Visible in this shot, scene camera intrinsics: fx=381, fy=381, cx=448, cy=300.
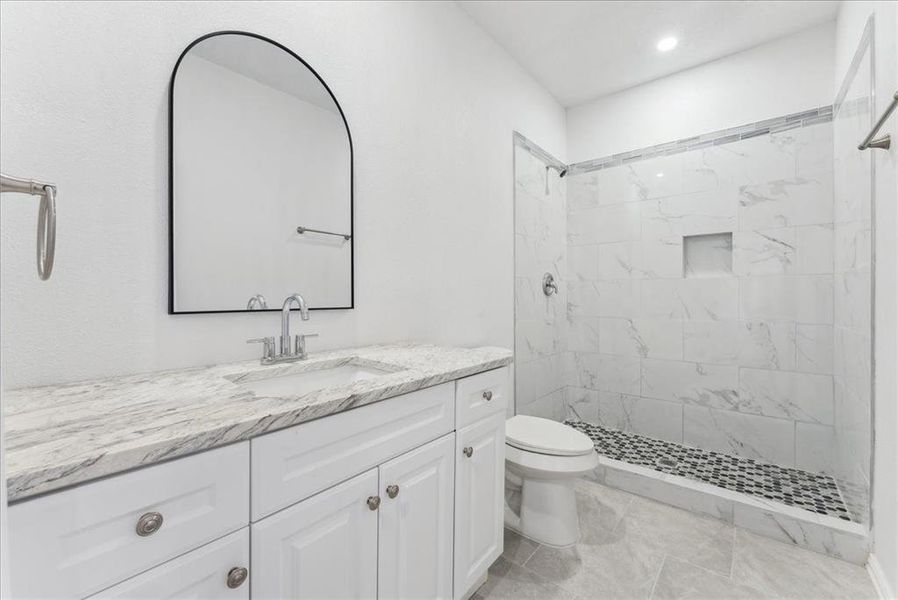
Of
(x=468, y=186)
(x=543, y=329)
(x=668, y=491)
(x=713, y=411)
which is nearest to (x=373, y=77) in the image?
(x=468, y=186)

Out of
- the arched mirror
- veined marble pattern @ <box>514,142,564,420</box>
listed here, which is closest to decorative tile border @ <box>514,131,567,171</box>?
veined marble pattern @ <box>514,142,564,420</box>

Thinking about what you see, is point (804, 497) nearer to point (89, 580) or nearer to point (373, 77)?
point (89, 580)

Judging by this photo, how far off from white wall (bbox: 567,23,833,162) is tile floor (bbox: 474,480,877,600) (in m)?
2.38

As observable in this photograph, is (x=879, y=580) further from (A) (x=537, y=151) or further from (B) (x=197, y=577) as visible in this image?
(A) (x=537, y=151)

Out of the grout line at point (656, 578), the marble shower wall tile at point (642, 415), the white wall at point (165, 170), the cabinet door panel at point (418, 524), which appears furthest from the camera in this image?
the marble shower wall tile at point (642, 415)

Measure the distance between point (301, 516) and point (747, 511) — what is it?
82.1 inches

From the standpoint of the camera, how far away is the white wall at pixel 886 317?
1.29 metres

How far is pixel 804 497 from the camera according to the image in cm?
192

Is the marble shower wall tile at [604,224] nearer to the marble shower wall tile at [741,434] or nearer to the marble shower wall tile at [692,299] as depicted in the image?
the marble shower wall tile at [692,299]

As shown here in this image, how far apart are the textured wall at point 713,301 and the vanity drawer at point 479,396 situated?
1.76 m

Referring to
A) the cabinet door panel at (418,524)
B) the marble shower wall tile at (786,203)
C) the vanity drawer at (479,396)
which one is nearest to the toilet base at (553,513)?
the vanity drawer at (479,396)

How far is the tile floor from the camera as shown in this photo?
4.79 feet

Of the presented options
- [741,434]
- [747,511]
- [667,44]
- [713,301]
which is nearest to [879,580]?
[747,511]

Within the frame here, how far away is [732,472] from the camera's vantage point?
7.26 ft
